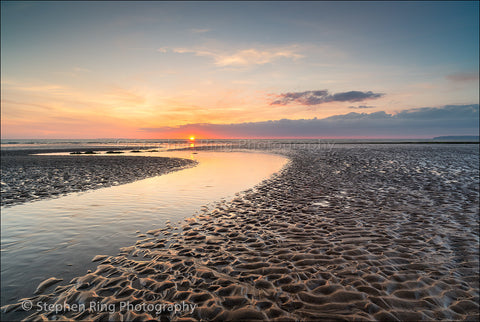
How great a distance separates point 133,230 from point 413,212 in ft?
45.7

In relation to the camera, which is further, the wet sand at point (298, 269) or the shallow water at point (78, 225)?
the shallow water at point (78, 225)

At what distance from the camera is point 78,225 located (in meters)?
10.6

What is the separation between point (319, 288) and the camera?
579 cm

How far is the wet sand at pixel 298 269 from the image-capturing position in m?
5.11

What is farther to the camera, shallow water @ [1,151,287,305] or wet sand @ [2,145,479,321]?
shallow water @ [1,151,287,305]

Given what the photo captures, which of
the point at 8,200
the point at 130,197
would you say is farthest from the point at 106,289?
the point at 8,200

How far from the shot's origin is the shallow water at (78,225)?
6988 millimetres

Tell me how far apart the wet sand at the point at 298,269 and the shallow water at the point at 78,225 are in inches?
29.6

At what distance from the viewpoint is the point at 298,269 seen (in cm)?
671

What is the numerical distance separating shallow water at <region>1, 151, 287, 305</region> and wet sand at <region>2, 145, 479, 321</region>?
2.47 feet

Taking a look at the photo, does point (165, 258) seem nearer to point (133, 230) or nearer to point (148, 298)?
point (148, 298)

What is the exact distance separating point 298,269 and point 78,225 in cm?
1013

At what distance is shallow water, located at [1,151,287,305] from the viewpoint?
699 centimetres

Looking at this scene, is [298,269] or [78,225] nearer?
[298,269]
